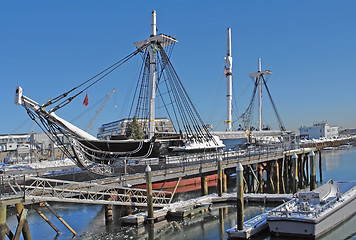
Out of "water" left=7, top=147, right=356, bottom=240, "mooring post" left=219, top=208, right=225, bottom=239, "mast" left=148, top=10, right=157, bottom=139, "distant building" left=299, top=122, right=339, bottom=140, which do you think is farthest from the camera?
"distant building" left=299, top=122, right=339, bottom=140

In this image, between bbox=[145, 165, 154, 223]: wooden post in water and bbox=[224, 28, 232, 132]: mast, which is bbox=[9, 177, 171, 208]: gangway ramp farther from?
bbox=[224, 28, 232, 132]: mast

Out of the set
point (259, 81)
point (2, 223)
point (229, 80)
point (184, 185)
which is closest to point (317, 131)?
point (259, 81)

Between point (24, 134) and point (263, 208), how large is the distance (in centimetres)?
10996

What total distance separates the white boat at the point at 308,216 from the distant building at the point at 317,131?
161 metres

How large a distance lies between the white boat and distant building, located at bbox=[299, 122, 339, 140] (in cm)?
16131

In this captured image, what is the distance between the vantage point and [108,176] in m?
24.1

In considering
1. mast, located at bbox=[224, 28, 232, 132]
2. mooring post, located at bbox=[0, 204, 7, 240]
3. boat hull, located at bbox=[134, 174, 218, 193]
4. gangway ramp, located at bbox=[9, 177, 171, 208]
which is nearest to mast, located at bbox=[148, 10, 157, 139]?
boat hull, located at bbox=[134, 174, 218, 193]

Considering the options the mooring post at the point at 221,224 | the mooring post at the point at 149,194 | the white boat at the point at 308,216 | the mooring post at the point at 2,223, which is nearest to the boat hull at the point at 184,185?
the mooring post at the point at 221,224

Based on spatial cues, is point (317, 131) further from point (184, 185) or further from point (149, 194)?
point (149, 194)

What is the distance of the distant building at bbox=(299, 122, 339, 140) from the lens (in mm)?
173400

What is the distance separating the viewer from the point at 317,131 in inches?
6924

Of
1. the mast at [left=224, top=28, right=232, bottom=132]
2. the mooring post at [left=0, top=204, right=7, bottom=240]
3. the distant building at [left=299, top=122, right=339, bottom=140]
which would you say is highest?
the mast at [left=224, top=28, right=232, bottom=132]

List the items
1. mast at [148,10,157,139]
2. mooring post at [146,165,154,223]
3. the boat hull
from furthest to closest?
mast at [148,10,157,139] < the boat hull < mooring post at [146,165,154,223]

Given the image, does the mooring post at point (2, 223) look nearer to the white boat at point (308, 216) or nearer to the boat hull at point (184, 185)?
the white boat at point (308, 216)
